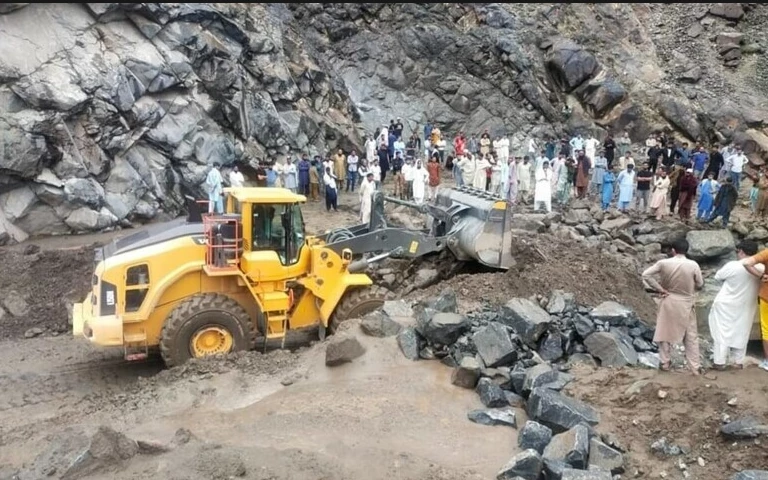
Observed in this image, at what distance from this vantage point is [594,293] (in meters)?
10.3

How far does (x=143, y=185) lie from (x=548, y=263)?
982cm

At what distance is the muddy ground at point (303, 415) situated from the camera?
556 centimetres

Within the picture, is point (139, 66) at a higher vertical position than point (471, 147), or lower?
higher

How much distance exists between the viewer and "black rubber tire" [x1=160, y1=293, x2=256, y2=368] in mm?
7926

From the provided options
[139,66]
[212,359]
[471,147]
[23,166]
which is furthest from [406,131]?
[212,359]

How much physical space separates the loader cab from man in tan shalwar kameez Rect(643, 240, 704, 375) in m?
4.37

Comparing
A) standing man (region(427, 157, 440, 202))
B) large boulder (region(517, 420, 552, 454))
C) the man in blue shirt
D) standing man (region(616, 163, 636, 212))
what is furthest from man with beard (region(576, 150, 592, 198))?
large boulder (region(517, 420, 552, 454))

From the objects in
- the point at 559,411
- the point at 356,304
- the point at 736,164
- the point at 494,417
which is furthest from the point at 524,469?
the point at 736,164

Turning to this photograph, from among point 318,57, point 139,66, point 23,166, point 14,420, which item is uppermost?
point 318,57

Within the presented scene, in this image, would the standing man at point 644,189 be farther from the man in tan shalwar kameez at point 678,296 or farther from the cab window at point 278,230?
the cab window at point 278,230

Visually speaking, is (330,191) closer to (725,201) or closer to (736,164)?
(725,201)

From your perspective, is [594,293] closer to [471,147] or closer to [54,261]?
[54,261]

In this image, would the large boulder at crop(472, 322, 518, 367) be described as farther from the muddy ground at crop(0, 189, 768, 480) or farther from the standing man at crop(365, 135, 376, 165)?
the standing man at crop(365, 135, 376, 165)

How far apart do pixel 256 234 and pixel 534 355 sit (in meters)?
3.77
